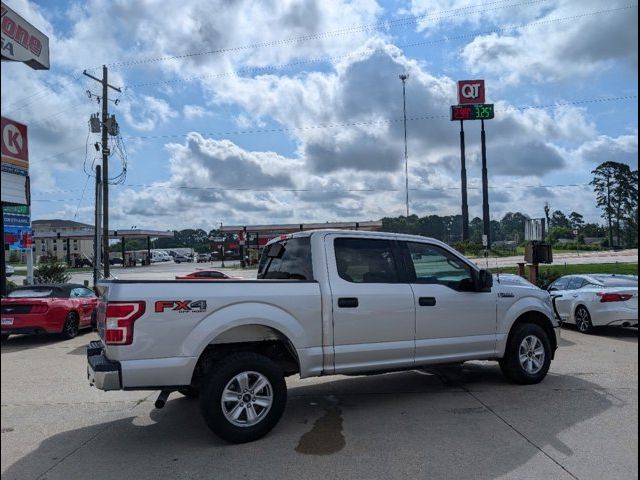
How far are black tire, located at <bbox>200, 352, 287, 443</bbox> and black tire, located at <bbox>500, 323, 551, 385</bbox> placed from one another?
3104 millimetres

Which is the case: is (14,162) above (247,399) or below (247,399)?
above

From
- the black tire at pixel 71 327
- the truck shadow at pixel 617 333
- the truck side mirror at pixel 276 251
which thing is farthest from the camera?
the black tire at pixel 71 327

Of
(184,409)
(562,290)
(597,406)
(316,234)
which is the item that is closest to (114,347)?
(184,409)

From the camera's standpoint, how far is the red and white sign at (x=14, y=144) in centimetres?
147

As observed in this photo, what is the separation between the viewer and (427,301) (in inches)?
224

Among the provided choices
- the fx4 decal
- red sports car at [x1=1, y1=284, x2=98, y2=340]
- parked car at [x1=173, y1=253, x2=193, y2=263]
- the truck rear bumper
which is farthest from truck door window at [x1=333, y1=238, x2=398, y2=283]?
parked car at [x1=173, y1=253, x2=193, y2=263]

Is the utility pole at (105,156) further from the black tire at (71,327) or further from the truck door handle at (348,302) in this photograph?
the truck door handle at (348,302)

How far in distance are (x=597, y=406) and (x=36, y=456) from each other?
18.0 ft

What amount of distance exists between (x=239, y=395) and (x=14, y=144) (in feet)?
11.8

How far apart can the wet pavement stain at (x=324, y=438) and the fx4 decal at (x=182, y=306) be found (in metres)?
1.51

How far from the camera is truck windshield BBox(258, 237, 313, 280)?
5.53 metres

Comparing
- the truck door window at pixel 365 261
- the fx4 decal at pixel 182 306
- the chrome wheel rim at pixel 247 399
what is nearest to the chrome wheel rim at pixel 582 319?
the truck door window at pixel 365 261

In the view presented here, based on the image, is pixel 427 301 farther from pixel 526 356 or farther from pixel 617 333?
pixel 617 333

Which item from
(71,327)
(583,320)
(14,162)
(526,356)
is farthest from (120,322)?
(583,320)
